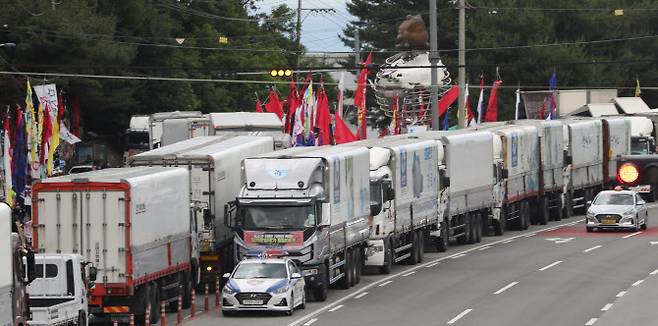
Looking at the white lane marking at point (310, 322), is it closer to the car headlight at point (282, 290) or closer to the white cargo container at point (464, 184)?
the car headlight at point (282, 290)

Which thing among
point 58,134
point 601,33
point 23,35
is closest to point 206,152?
point 58,134

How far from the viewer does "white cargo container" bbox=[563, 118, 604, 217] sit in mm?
67188

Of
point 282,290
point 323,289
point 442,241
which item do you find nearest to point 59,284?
point 282,290

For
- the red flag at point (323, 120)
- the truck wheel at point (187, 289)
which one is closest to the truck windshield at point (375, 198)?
the truck wheel at point (187, 289)

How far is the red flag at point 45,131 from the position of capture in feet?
190

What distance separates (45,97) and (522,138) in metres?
18.5

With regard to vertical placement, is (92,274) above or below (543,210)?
above

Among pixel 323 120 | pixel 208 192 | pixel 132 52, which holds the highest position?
pixel 132 52

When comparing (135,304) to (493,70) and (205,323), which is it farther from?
(493,70)

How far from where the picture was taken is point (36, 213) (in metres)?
33.8

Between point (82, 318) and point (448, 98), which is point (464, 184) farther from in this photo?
point (82, 318)

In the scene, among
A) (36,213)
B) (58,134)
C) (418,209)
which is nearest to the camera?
(36,213)

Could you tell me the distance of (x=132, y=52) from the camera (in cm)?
8362

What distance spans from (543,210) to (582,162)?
18.0 ft
